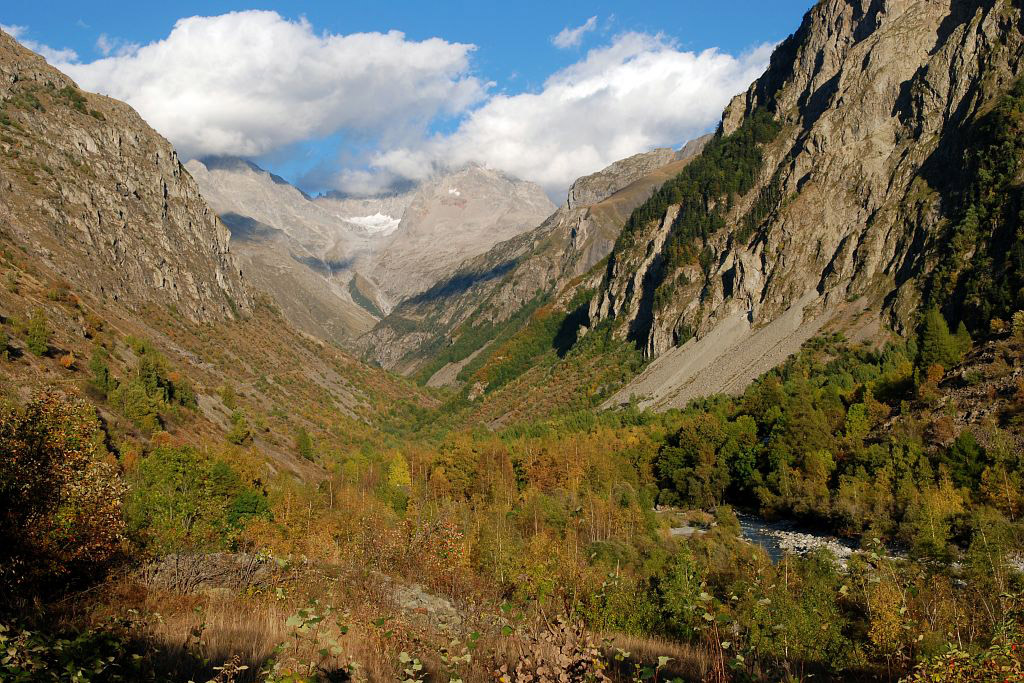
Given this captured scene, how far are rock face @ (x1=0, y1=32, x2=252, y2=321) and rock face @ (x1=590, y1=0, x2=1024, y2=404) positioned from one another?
10342 cm

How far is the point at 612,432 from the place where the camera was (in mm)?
97750

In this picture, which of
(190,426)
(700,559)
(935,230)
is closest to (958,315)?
(935,230)

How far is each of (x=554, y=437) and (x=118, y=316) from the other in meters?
73.1

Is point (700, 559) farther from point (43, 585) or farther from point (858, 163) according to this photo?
point (858, 163)

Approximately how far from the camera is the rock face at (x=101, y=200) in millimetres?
110812

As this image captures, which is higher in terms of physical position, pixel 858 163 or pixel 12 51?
pixel 12 51

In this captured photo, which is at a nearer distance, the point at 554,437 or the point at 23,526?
the point at 23,526

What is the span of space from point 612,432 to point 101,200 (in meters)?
114

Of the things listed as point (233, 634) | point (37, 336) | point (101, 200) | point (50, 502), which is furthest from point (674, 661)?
point (101, 200)

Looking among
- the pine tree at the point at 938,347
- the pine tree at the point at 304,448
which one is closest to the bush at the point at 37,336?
the pine tree at the point at 304,448

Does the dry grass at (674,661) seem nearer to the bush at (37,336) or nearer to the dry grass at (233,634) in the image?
the dry grass at (233,634)

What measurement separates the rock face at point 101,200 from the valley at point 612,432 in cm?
89

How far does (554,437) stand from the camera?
99625 millimetres

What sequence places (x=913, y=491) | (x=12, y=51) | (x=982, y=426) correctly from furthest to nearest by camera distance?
1. (x=12, y=51)
2. (x=982, y=426)
3. (x=913, y=491)
